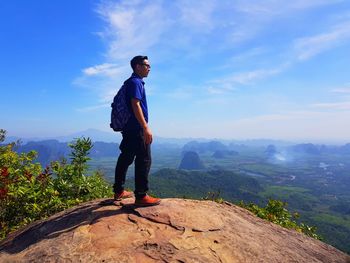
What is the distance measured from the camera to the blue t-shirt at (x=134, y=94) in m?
7.54

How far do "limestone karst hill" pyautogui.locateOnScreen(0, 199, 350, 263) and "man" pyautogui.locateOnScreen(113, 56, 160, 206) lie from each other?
1.87 ft

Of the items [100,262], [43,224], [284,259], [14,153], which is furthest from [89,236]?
[14,153]

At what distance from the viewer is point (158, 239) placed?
6.18 m

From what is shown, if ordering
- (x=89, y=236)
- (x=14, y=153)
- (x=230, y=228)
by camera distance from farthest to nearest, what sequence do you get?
(x=14, y=153) → (x=230, y=228) → (x=89, y=236)

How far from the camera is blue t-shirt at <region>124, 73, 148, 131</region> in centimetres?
754

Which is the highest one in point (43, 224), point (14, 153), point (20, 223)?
point (14, 153)

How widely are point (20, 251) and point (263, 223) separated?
19.9 ft

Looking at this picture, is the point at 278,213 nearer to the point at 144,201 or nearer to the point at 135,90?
the point at 144,201

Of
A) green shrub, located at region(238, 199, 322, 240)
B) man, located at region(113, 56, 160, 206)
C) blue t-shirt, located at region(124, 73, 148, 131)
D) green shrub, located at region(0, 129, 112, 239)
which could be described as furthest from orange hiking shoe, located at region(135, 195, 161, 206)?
green shrub, located at region(238, 199, 322, 240)

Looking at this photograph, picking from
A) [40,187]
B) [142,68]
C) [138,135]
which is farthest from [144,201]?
[40,187]

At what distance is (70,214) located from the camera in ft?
25.6

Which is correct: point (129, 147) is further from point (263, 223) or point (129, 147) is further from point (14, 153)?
point (14, 153)

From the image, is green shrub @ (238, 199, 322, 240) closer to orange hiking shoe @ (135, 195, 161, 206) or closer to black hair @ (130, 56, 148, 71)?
orange hiking shoe @ (135, 195, 161, 206)

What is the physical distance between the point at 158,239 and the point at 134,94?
3.33m
